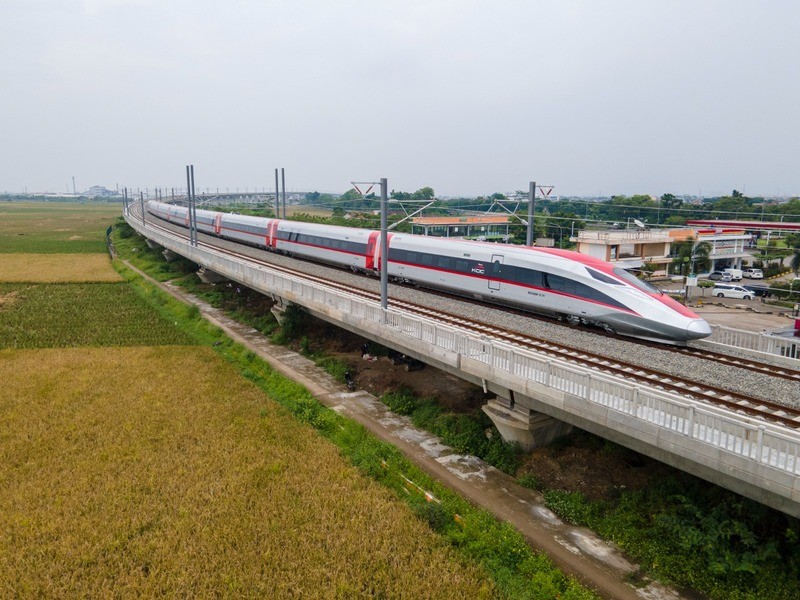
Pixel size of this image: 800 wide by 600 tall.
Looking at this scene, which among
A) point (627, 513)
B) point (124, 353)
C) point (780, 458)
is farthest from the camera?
point (124, 353)

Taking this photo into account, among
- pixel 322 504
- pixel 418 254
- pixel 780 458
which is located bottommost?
pixel 322 504

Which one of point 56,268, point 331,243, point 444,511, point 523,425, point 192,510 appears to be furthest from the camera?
point 56,268

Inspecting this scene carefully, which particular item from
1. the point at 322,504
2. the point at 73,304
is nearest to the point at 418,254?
the point at 322,504

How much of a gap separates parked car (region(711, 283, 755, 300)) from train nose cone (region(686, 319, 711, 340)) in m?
33.3

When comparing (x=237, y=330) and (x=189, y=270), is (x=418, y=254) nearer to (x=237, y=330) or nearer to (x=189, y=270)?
(x=237, y=330)

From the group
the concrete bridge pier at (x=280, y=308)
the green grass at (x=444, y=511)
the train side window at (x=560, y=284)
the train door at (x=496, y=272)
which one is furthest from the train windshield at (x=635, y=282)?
the concrete bridge pier at (x=280, y=308)

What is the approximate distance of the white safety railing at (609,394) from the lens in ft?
31.1

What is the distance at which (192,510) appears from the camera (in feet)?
44.7

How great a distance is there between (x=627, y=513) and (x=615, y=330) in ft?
23.3

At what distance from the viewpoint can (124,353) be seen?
2670 cm

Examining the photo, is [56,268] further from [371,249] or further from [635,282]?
[635,282]

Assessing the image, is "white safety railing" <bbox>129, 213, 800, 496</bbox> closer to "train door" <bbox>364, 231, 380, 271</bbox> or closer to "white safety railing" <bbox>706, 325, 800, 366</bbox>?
"white safety railing" <bbox>706, 325, 800, 366</bbox>

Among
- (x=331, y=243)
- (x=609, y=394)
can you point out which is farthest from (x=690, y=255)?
(x=609, y=394)

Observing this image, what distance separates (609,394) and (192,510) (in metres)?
10.1
